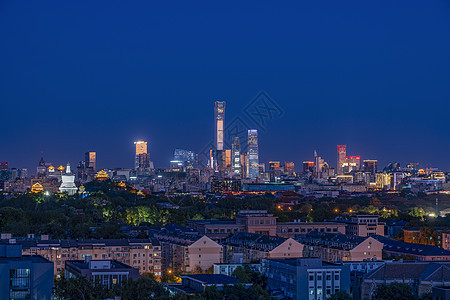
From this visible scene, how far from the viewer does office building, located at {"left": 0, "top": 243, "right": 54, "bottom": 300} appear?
115ft

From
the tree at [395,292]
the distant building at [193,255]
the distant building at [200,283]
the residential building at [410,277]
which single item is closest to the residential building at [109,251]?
the distant building at [193,255]

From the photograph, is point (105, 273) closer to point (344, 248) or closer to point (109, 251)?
point (109, 251)

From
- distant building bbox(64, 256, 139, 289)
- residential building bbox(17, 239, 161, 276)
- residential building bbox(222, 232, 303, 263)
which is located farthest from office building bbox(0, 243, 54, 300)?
residential building bbox(17, 239, 161, 276)

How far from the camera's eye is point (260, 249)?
52219 millimetres

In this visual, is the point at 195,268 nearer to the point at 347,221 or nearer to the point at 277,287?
the point at 277,287

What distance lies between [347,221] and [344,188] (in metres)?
123

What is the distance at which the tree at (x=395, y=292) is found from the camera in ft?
119

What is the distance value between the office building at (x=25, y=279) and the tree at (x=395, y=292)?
13.2 m

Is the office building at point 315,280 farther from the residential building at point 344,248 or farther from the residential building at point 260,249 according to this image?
the residential building at point 344,248

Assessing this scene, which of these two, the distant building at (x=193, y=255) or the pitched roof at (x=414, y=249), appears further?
the pitched roof at (x=414, y=249)

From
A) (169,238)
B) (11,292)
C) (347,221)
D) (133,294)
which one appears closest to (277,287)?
(133,294)

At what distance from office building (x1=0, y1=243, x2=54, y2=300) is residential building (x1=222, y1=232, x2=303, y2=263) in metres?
13.9

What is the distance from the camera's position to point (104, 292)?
36.1 metres

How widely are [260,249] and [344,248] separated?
5.04 meters
